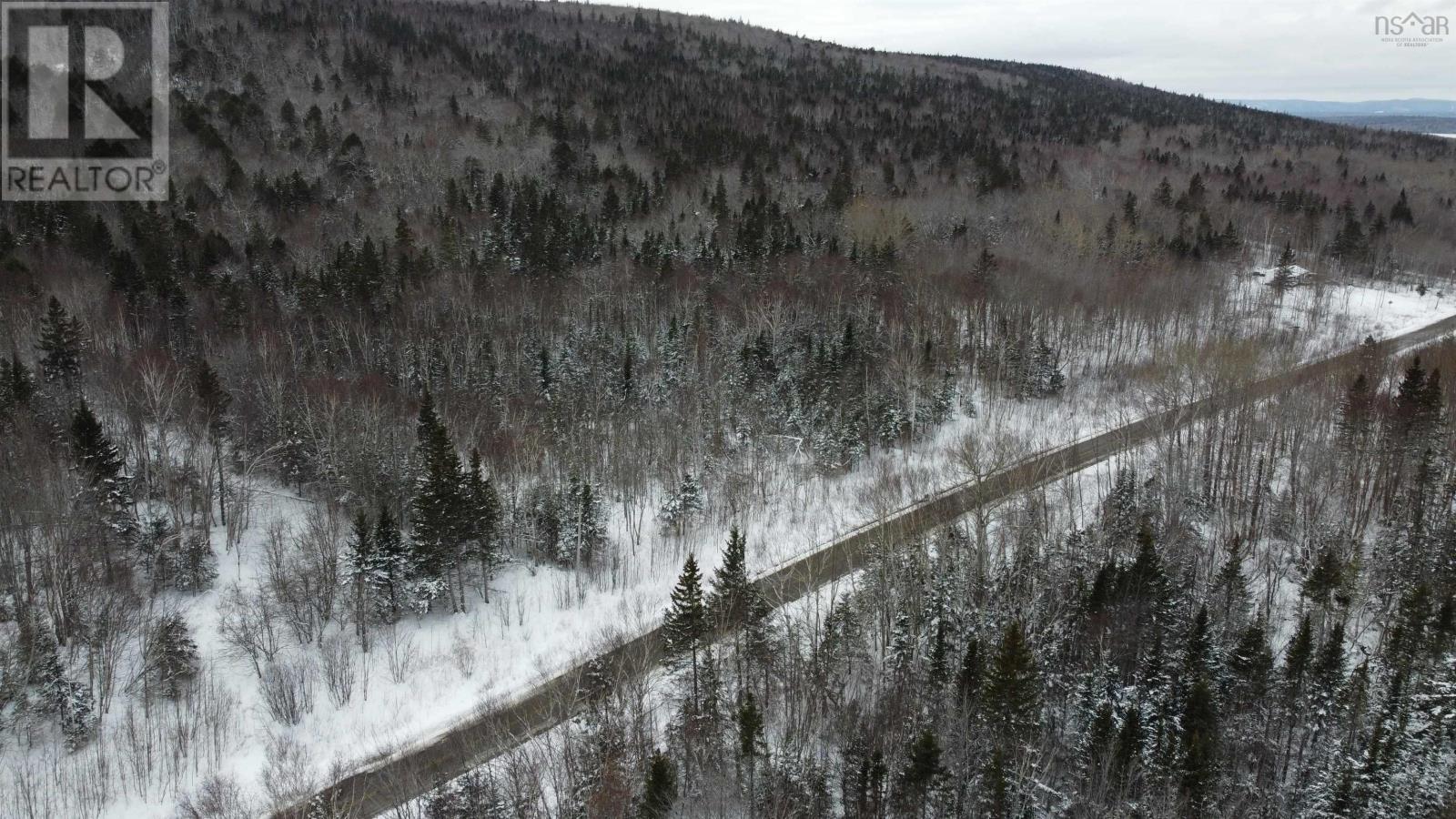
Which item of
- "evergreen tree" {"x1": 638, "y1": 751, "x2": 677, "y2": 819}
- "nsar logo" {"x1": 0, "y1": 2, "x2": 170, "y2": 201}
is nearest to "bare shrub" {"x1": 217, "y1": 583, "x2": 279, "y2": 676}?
"evergreen tree" {"x1": 638, "y1": 751, "x2": 677, "y2": 819}

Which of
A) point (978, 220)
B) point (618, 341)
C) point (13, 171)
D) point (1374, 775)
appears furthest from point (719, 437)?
point (13, 171)

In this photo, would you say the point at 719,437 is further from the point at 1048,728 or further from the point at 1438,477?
the point at 1438,477

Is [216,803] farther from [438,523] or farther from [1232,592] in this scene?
[1232,592]

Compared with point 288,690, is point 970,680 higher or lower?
higher

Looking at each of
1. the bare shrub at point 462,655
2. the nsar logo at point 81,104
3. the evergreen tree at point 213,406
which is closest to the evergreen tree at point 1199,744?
the bare shrub at point 462,655

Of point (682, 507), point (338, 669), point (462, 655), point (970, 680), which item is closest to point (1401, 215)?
point (682, 507)

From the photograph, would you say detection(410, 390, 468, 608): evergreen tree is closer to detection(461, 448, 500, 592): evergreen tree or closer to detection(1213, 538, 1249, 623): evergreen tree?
detection(461, 448, 500, 592): evergreen tree

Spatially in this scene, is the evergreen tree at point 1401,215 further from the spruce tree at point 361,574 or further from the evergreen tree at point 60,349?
the evergreen tree at point 60,349
